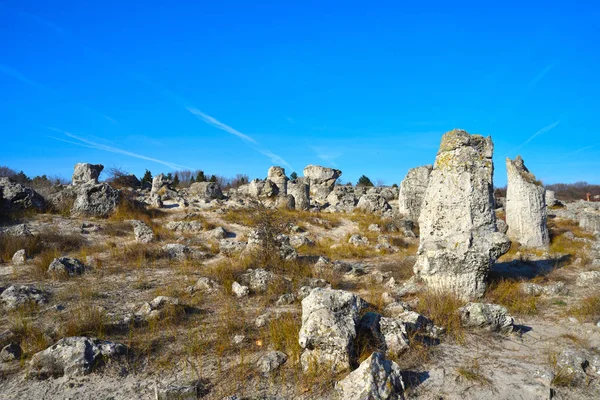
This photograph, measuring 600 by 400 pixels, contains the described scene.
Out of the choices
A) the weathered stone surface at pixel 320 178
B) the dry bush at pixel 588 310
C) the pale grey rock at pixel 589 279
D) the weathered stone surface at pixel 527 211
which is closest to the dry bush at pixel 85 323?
the dry bush at pixel 588 310

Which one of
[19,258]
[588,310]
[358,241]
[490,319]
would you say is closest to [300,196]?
[358,241]

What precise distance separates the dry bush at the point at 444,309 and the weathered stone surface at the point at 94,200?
10.9 meters

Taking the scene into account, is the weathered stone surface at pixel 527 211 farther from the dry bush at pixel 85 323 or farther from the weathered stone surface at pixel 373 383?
the dry bush at pixel 85 323

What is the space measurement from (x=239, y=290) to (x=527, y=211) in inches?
356

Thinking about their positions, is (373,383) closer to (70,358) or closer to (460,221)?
(70,358)

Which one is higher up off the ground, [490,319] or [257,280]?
[257,280]

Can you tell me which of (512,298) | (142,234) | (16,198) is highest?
(16,198)

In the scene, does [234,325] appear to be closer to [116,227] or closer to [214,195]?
[116,227]

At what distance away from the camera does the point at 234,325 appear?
466 cm

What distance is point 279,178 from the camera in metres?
23.3

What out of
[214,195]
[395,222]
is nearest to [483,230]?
[395,222]

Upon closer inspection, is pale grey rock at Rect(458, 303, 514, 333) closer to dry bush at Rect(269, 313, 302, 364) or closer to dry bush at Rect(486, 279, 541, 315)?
dry bush at Rect(486, 279, 541, 315)

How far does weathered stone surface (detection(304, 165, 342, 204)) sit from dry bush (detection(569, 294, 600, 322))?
21.6m

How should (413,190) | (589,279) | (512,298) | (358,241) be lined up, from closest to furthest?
1. (512,298)
2. (589,279)
3. (358,241)
4. (413,190)
